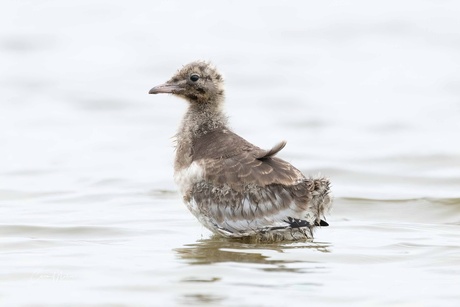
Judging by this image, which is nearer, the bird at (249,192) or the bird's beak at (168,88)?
the bird at (249,192)

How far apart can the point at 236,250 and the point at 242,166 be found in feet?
2.79

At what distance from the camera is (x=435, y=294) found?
363 inches

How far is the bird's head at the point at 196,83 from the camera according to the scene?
1234 centimetres

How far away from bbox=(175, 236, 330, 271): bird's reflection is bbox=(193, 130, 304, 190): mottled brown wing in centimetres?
63

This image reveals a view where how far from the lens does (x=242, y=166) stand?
1120 centimetres

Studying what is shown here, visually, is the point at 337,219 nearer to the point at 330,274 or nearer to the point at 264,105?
the point at 330,274

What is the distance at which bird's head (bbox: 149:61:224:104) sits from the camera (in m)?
12.3

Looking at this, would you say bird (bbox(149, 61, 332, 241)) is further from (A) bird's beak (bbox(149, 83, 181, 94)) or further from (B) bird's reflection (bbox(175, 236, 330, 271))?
(A) bird's beak (bbox(149, 83, 181, 94))

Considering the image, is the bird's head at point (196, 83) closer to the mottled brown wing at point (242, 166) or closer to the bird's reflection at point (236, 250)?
the mottled brown wing at point (242, 166)

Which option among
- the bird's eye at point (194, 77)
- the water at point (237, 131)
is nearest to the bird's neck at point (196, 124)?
the bird's eye at point (194, 77)

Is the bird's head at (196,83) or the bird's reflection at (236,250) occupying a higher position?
the bird's head at (196,83)

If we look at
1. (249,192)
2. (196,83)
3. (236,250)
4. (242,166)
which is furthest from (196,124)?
(236,250)

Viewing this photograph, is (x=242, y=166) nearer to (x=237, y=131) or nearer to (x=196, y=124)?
(x=196, y=124)

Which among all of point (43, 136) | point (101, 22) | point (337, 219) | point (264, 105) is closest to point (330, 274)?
point (337, 219)
